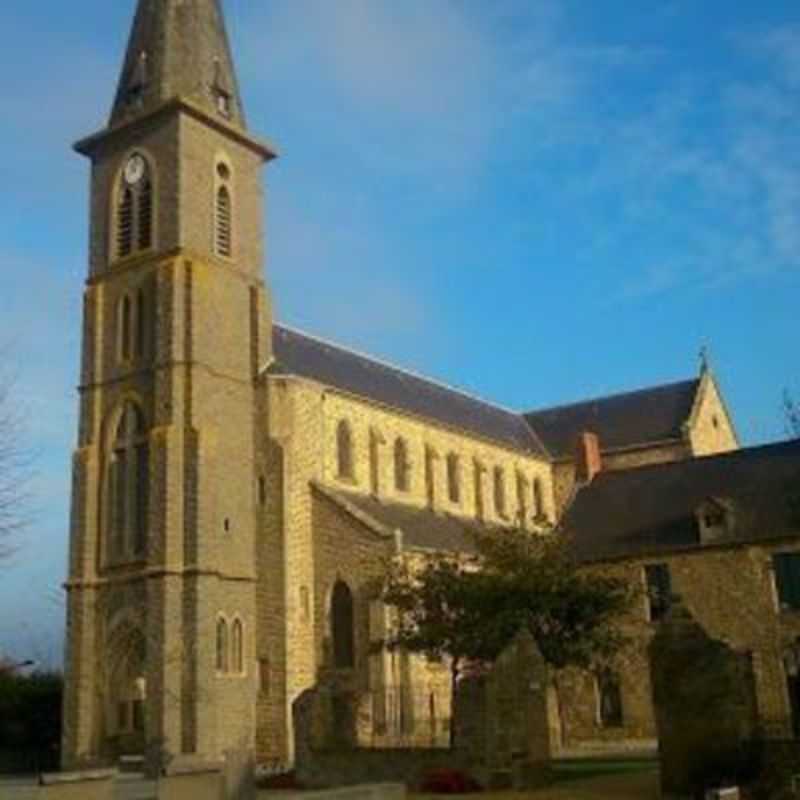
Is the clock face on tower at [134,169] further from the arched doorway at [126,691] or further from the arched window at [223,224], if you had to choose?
the arched doorway at [126,691]

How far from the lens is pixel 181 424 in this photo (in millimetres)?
38188

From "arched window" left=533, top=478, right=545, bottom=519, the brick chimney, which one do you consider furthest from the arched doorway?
the brick chimney

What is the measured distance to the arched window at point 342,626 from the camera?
3856 centimetres

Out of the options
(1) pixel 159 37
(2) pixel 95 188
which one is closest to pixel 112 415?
(2) pixel 95 188

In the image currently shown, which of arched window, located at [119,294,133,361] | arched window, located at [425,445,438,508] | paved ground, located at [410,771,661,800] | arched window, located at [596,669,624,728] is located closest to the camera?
paved ground, located at [410,771,661,800]

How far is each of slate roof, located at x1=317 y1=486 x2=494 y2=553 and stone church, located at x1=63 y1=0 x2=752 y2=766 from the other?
Result: 169mm

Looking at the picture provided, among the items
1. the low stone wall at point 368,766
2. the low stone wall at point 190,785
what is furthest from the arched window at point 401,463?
the low stone wall at point 190,785

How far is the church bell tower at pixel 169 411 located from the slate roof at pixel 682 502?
15.2m

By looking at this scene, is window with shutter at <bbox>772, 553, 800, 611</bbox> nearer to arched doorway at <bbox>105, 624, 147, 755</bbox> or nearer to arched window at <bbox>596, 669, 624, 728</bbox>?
arched window at <bbox>596, 669, 624, 728</bbox>

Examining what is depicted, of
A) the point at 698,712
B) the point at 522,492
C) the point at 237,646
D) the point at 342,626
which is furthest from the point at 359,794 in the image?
the point at 522,492

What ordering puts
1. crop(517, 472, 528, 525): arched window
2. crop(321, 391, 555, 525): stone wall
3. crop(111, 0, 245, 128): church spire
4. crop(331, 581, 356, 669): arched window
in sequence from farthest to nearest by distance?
crop(517, 472, 528, 525): arched window → crop(321, 391, 555, 525): stone wall → crop(111, 0, 245, 128): church spire → crop(331, 581, 356, 669): arched window

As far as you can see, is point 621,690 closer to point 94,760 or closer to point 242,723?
point 242,723

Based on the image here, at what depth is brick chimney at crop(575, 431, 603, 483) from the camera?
55594 millimetres

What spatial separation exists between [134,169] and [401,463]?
49.6 ft
